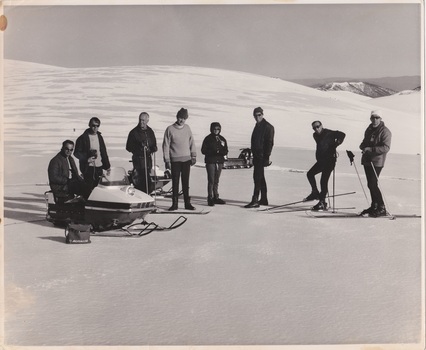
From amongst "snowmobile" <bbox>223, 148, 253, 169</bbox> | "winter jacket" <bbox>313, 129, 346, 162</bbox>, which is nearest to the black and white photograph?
"winter jacket" <bbox>313, 129, 346, 162</bbox>

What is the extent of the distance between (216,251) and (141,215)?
0.80m

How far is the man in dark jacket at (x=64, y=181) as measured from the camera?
453 centimetres

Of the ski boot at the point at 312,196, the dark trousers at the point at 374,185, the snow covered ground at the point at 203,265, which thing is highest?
the dark trousers at the point at 374,185

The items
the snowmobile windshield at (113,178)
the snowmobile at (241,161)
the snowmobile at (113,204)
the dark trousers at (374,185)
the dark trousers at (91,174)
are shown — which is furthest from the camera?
the snowmobile at (241,161)

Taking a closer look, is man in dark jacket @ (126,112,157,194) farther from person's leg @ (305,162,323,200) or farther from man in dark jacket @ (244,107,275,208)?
person's leg @ (305,162,323,200)

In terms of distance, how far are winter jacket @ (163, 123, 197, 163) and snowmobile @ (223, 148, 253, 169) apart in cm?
317

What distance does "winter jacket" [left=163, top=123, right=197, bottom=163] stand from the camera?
211 inches

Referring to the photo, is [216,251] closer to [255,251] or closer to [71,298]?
[255,251]

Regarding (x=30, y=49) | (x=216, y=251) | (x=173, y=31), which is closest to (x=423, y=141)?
(x=216, y=251)

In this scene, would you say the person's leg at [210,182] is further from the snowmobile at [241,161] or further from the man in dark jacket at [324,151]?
the snowmobile at [241,161]

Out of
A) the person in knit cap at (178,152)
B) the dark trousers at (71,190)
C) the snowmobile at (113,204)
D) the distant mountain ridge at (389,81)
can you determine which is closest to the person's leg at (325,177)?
the distant mountain ridge at (389,81)

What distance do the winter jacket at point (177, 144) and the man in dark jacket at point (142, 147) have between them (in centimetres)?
16

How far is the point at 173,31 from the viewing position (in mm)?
4996

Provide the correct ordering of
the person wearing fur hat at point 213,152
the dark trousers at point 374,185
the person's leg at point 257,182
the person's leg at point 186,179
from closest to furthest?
the dark trousers at point 374,185, the person's leg at point 186,179, the person's leg at point 257,182, the person wearing fur hat at point 213,152
